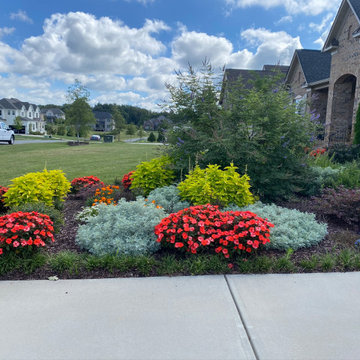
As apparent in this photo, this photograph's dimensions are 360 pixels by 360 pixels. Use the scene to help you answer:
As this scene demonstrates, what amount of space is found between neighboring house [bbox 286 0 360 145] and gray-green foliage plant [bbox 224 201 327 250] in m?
8.97

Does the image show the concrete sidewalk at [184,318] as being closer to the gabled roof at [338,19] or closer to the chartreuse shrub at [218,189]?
the chartreuse shrub at [218,189]

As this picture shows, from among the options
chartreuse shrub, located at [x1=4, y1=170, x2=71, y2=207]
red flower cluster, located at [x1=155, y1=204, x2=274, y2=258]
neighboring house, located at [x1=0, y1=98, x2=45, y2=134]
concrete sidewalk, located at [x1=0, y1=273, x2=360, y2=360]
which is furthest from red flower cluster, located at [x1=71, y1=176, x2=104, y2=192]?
neighboring house, located at [x1=0, y1=98, x2=45, y2=134]

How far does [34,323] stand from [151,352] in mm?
929

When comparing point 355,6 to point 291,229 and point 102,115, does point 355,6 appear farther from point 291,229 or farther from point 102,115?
point 102,115

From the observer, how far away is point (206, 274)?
313 cm

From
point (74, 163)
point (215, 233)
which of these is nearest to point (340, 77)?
point (74, 163)

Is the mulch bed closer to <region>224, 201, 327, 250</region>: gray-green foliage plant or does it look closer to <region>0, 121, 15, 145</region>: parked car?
<region>224, 201, 327, 250</region>: gray-green foliage plant

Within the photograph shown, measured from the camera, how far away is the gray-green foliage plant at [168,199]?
4754 millimetres

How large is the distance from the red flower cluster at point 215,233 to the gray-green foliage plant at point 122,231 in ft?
0.79

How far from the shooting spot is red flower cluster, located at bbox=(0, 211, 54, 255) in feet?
10.3

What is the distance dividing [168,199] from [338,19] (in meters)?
13.6

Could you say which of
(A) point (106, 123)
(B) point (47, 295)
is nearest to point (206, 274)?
(B) point (47, 295)

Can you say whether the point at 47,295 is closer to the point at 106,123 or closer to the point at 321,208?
the point at 321,208

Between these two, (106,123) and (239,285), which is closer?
(239,285)
